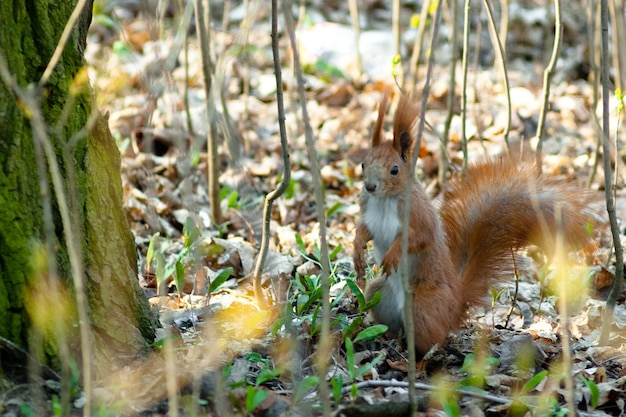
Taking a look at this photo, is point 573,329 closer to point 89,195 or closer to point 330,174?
point 89,195

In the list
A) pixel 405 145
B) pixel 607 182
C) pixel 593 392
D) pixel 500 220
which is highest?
pixel 405 145

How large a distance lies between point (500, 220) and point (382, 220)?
0.45 meters

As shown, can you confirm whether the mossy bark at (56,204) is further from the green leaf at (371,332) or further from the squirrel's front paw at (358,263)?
the squirrel's front paw at (358,263)

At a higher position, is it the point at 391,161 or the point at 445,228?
the point at 391,161

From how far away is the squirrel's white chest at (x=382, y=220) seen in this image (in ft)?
10.2

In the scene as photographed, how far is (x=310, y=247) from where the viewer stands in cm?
421

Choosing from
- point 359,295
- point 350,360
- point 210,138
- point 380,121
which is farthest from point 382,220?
point 210,138

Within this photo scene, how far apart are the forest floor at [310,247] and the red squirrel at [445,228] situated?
0.13 meters

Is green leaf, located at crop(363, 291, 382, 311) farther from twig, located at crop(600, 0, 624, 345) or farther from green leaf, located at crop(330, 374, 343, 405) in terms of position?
twig, located at crop(600, 0, 624, 345)

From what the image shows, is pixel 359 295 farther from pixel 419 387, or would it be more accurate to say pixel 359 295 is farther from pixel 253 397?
pixel 253 397

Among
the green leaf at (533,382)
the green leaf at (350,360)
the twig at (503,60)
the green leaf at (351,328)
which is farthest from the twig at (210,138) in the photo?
the green leaf at (533,382)

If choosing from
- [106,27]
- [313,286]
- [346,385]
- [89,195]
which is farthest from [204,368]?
[106,27]

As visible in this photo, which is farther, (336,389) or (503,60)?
(503,60)

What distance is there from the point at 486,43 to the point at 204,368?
625 cm
